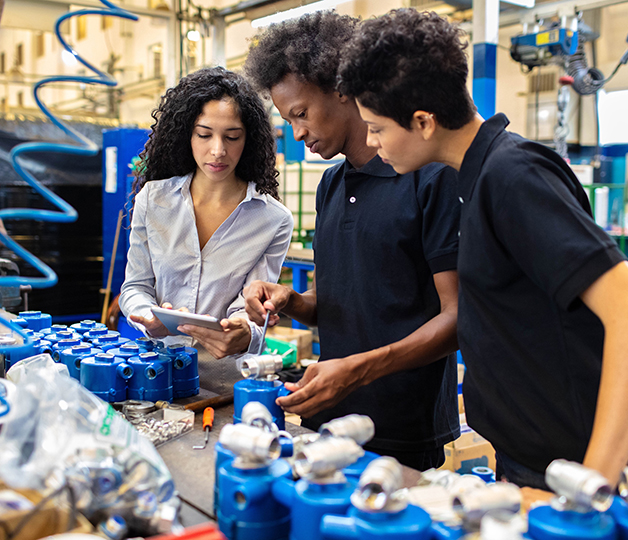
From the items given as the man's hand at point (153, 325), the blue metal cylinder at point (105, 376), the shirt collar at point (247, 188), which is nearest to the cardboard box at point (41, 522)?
the blue metal cylinder at point (105, 376)

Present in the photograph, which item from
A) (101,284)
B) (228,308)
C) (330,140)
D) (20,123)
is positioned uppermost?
(20,123)

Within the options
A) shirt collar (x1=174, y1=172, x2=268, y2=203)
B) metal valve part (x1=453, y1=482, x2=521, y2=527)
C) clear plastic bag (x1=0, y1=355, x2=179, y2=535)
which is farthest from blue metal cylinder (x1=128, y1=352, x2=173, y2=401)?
metal valve part (x1=453, y1=482, x2=521, y2=527)

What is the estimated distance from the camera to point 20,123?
197 inches

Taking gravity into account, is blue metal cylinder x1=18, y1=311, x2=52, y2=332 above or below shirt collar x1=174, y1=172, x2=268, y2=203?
below

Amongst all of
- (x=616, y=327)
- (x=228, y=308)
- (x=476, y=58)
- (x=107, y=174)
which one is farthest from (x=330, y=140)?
(x=107, y=174)

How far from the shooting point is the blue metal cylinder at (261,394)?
1063 millimetres

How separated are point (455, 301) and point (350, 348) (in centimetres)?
28

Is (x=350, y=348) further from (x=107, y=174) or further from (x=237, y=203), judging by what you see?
(x=107, y=174)

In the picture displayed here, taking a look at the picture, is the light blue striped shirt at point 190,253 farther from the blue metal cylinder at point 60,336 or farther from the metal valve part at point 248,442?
the metal valve part at point 248,442

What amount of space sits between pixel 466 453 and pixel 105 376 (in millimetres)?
1664

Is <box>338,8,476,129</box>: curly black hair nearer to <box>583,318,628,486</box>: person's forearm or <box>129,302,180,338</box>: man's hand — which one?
<box>583,318,628,486</box>: person's forearm

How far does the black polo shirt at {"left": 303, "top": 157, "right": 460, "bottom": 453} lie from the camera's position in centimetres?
131

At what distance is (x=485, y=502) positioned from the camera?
2.03 feet

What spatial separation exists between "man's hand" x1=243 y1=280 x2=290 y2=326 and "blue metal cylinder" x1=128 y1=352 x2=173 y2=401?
245mm
